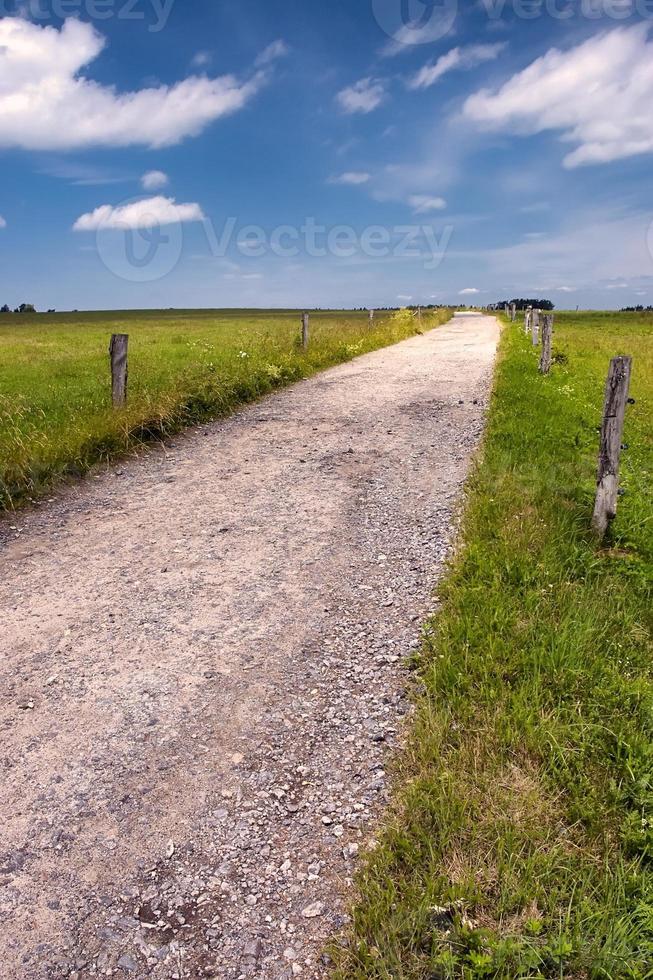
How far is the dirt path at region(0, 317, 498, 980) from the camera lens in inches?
99.8

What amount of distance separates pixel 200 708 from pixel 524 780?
6.32ft

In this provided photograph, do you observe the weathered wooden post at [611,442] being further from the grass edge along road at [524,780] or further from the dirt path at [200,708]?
the dirt path at [200,708]

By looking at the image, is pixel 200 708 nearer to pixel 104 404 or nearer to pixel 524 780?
pixel 524 780

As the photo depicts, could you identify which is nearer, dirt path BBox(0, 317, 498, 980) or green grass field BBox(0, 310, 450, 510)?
dirt path BBox(0, 317, 498, 980)

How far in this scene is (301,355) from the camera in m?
17.6

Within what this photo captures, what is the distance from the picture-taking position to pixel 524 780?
3035mm

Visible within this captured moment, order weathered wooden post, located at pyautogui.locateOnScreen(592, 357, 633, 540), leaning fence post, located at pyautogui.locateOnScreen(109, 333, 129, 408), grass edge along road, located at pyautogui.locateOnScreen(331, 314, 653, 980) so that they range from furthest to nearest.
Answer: leaning fence post, located at pyautogui.locateOnScreen(109, 333, 129, 408)
weathered wooden post, located at pyautogui.locateOnScreen(592, 357, 633, 540)
grass edge along road, located at pyautogui.locateOnScreen(331, 314, 653, 980)

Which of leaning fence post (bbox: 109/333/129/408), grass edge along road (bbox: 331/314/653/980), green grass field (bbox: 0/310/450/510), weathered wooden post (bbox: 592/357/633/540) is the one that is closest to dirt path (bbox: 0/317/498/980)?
grass edge along road (bbox: 331/314/653/980)

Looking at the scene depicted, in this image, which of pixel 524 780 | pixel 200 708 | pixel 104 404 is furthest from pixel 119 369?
pixel 524 780

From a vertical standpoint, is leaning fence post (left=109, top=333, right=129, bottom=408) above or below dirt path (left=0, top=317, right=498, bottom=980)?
above

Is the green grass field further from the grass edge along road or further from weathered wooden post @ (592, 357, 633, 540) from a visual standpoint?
weathered wooden post @ (592, 357, 633, 540)

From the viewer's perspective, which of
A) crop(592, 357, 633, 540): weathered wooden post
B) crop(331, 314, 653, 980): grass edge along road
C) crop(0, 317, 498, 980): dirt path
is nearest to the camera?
crop(331, 314, 653, 980): grass edge along road

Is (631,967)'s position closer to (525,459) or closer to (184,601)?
(184,601)

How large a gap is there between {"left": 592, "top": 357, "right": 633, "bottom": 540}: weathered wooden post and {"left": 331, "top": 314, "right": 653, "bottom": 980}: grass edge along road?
203 mm
